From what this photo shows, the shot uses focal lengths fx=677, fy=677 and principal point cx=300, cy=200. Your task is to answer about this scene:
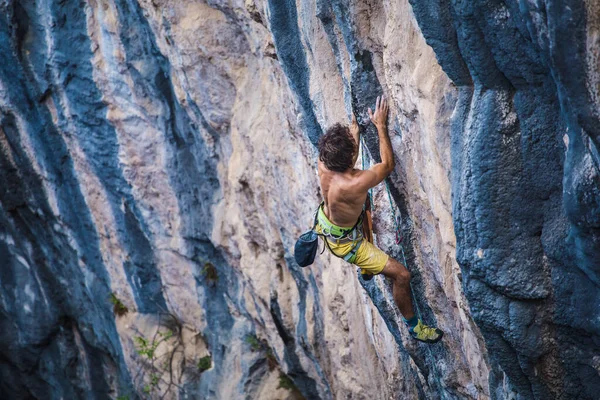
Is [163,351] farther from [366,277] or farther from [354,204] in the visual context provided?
[354,204]

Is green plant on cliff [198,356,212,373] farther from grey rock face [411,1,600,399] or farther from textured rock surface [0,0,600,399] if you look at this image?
grey rock face [411,1,600,399]

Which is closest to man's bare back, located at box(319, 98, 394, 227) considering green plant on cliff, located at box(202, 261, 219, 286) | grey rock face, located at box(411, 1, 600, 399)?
grey rock face, located at box(411, 1, 600, 399)

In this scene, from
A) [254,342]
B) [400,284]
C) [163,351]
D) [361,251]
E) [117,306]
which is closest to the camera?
[400,284]

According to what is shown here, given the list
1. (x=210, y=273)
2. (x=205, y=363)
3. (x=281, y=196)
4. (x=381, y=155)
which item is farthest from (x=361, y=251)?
(x=205, y=363)

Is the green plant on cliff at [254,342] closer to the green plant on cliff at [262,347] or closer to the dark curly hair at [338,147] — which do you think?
the green plant on cliff at [262,347]

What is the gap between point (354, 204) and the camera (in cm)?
452

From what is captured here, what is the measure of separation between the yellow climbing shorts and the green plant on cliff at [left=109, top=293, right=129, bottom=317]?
612cm

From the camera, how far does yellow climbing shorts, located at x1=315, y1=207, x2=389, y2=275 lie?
4703 millimetres

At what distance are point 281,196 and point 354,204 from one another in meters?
2.13

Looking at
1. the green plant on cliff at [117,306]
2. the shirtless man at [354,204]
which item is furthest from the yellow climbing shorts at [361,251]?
the green plant on cliff at [117,306]

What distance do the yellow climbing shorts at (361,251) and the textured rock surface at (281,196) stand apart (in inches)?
6.9

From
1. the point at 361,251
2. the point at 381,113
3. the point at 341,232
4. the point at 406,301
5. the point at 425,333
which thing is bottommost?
the point at 425,333

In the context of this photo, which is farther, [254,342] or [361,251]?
[254,342]

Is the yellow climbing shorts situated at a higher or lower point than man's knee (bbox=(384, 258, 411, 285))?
higher
